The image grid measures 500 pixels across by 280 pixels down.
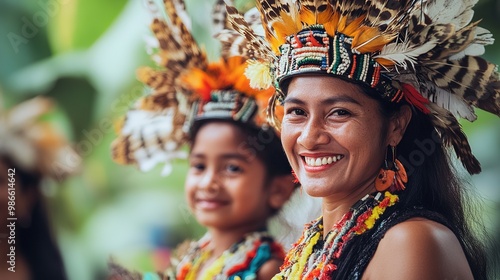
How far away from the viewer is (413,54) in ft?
6.77

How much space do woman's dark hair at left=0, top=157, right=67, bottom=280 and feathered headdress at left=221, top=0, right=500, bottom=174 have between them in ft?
6.23

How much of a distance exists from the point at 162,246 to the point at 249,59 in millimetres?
1754

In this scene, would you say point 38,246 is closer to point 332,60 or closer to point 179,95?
point 179,95

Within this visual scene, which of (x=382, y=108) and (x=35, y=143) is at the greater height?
(x=382, y=108)

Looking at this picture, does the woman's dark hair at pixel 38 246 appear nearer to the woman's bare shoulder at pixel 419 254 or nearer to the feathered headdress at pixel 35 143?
the feathered headdress at pixel 35 143

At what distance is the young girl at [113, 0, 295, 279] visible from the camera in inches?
119

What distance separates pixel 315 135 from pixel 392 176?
24 cm

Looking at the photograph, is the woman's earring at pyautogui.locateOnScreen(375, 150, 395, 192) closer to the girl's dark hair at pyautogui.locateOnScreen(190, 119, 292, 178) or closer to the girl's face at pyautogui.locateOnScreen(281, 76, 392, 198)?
the girl's face at pyautogui.locateOnScreen(281, 76, 392, 198)

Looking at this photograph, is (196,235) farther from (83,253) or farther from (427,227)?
(427,227)

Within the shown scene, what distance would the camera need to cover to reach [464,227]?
215 centimetres

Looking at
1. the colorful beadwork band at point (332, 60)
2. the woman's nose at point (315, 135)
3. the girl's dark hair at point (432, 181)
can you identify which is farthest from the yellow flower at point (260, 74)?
the girl's dark hair at point (432, 181)

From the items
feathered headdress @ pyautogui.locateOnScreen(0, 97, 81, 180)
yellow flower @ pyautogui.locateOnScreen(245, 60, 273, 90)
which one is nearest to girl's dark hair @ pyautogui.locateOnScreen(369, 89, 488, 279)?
yellow flower @ pyautogui.locateOnScreen(245, 60, 273, 90)

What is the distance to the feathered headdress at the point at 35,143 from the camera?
12.8 ft

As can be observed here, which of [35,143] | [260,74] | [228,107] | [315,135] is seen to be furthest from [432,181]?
[35,143]
